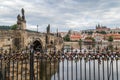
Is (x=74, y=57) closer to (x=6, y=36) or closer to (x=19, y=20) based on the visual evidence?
(x=6, y=36)

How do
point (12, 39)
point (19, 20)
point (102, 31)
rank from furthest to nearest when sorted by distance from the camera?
1. point (102, 31)
2. point (19, 20)
3. point (12, 39)

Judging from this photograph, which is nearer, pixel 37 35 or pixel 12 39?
pixel 12 39

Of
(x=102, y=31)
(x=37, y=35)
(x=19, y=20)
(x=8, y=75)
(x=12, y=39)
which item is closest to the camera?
(x=8, y=75)

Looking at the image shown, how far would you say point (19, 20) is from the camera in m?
30.4

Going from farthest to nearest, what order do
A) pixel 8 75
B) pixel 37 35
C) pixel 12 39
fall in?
pixel 37 35 → pixel 12 39 → pixel 8 75

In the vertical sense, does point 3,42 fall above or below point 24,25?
below

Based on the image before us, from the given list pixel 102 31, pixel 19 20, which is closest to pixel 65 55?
pixel 19 20

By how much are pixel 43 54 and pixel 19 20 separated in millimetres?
24780

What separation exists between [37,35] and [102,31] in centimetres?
11702

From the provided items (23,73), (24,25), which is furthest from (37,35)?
(23,73)

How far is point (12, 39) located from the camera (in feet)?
92.1

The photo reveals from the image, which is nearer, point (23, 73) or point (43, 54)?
point (43, 54)

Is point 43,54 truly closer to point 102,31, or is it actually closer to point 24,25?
point 24,25

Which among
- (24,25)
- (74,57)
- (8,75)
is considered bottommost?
(8,75)
